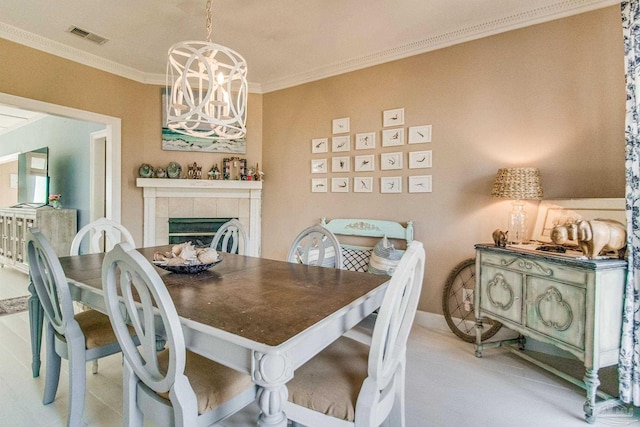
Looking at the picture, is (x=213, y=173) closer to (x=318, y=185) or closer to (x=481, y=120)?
(x=318, y=185)

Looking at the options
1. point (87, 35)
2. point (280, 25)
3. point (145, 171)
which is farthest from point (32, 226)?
point (280, 25)

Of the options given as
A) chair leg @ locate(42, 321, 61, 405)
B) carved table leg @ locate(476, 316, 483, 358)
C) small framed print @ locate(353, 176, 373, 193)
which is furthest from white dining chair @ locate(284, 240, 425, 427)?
small framed print @ locate(353, 176, 373, 193)

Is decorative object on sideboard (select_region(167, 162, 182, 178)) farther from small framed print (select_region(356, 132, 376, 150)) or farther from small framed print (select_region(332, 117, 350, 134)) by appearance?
small framed print (select_region(356, 132, 376, 150))

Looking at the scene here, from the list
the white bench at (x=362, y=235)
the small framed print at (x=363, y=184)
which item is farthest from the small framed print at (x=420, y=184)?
the small framed print at (x=363, y=184)

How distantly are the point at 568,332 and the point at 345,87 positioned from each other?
2932mm

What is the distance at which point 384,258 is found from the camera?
2959 millimetres

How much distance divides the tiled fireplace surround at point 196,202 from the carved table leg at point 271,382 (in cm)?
299

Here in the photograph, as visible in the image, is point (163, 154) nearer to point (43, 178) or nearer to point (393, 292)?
point (43, 178)

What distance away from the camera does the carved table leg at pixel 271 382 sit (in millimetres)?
947

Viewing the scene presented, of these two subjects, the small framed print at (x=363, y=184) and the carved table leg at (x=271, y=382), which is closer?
the carved table leg at (x=271, y=382)

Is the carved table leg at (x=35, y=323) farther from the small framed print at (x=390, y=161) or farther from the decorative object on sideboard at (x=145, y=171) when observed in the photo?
the small framed print at (x=390, y=161)

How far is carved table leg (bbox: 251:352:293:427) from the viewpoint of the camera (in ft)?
3.11

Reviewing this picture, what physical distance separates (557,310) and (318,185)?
2.52 meters

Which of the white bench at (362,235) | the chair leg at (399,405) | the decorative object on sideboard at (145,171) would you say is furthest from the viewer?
the decorative object on sideboard at (145,171)
